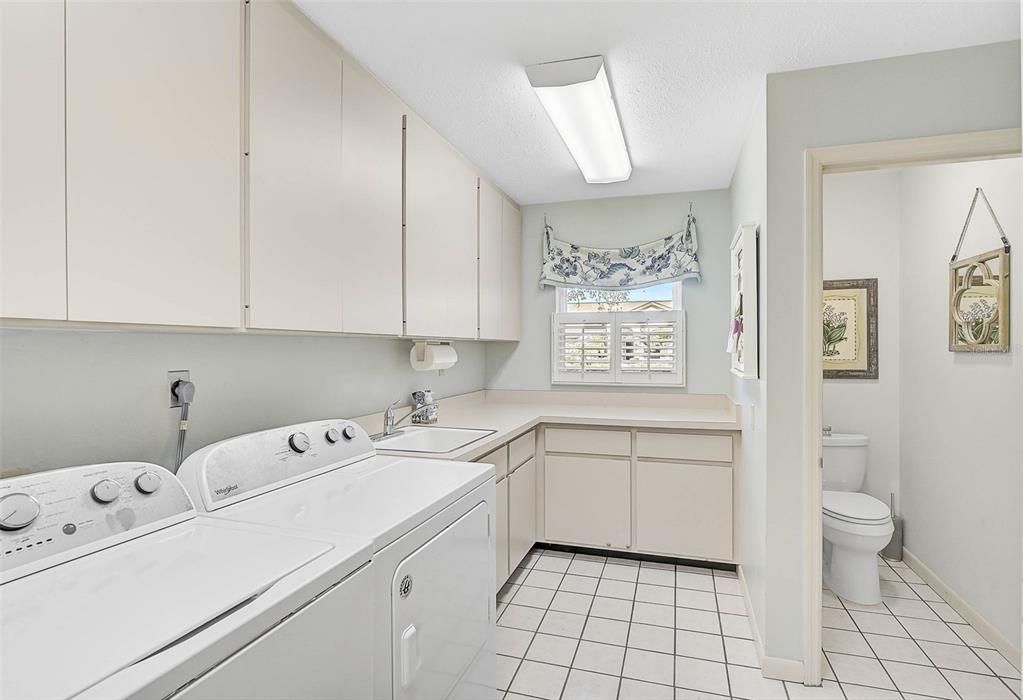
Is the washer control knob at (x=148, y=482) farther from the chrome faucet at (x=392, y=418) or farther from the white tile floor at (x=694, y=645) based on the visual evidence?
the white tile floor at (x=694, y=645)

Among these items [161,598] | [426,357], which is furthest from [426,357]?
[161,598]

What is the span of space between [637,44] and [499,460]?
186 cm

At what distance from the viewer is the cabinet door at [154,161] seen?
3.47ft

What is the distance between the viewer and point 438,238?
2.62m

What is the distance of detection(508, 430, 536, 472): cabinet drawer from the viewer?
9.37ft

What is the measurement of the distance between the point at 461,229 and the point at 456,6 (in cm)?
130

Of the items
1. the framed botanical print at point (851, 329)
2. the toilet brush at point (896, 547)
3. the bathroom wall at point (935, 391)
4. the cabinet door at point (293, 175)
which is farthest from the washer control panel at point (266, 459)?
the toilet brush at point (896, 547)

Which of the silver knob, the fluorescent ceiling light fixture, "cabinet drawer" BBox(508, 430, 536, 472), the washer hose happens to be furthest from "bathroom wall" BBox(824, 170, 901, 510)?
the silver knob

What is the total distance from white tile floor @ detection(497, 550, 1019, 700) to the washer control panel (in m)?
1.12

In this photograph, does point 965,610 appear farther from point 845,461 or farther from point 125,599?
point 125,599

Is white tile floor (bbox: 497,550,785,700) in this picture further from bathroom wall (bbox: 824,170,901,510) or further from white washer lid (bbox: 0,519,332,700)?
white washer lid (bbox: 0,519,332,700)

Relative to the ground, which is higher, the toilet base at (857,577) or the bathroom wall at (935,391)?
the bathroom wall at (935,391)

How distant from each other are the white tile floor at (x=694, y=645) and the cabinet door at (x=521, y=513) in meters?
0.18

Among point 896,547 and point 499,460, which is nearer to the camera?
point 499,460
